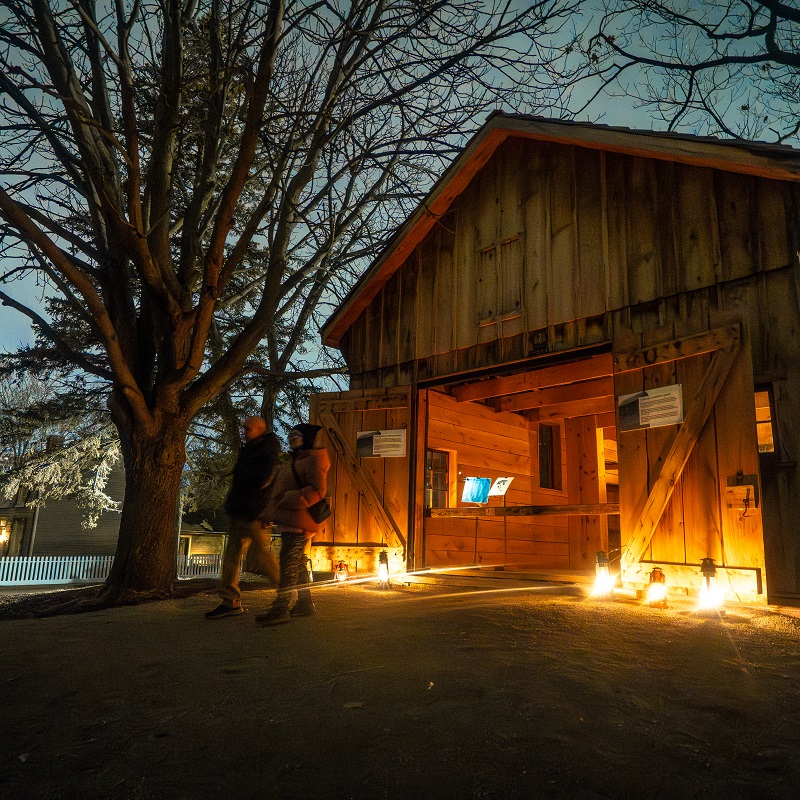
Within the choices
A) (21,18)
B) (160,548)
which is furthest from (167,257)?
(160,548)

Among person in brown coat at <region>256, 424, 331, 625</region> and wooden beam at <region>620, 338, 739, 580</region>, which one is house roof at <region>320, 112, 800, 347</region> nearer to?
wooden beam at <region>620, 338, 739, 580</region>

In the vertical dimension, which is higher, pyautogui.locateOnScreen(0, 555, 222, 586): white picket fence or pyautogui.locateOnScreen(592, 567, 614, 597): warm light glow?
pyautogui.locateOnScreen(592, 567, 614, 597): warm light glow

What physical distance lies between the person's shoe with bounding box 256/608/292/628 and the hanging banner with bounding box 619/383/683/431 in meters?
4.19

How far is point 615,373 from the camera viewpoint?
25.0 ft

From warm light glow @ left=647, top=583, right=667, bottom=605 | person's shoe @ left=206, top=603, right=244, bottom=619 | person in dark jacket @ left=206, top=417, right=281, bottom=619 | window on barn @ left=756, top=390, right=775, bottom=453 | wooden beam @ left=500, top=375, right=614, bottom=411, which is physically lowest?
person's shoe @ left=206, top=603, right=244, bottom=619

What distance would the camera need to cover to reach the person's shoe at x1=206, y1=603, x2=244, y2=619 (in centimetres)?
589

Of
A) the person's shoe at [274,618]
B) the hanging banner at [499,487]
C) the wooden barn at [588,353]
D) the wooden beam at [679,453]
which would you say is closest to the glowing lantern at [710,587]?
the wooden barn at [588,353]

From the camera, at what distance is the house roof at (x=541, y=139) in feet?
21.9

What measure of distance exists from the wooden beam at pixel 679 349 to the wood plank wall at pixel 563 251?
787 mm

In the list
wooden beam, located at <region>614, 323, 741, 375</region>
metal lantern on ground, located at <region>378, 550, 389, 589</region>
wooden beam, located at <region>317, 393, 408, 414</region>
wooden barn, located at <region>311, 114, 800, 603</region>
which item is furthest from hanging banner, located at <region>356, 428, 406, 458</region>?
wooden beam, located at <region>614, 323, 741, 375</region>

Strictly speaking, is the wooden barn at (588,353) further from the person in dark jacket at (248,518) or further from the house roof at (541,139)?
the person in dark jacket at (248,518)

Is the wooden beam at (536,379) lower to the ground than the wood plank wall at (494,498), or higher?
higher

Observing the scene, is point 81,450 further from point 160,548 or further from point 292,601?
point 292,601

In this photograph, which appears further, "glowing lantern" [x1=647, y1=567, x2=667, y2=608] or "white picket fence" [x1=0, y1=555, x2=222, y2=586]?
"white picket fence" [x1=0, y1=555, x2=222, y2=586]
